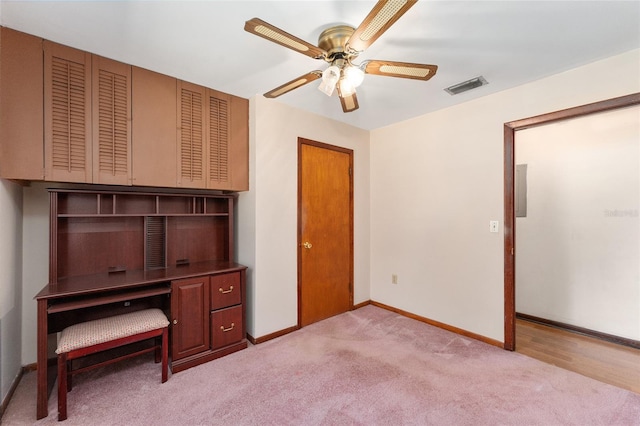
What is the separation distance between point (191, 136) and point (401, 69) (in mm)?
1850

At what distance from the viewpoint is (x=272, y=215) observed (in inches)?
110

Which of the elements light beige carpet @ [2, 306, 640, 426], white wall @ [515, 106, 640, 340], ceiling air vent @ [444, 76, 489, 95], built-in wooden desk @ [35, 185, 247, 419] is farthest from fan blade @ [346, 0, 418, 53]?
white wall @ [515, 106, 640, 340]

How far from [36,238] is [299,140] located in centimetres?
238

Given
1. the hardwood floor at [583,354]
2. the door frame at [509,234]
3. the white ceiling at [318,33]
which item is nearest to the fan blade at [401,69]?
the white ceiling at [318,33]

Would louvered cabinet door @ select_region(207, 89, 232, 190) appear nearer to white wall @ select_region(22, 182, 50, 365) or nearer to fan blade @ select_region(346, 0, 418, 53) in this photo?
white wall @ select_region(22, 182, 50, 365)

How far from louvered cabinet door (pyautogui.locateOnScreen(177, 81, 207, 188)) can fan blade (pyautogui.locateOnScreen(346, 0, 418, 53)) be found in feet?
A: 5.33

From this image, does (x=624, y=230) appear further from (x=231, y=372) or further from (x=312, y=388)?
(x=231, y=372)

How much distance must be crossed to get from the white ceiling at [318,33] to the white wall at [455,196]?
0.49ft

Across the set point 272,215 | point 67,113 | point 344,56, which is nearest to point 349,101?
point 344,56

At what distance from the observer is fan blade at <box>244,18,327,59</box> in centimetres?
124

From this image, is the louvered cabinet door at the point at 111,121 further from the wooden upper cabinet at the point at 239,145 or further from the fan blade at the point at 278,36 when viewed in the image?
the fan blade at the point at 278,36

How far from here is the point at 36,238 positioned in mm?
2135

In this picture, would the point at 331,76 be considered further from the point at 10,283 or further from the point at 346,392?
the point at 10,283

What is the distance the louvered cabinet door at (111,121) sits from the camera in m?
2.03
